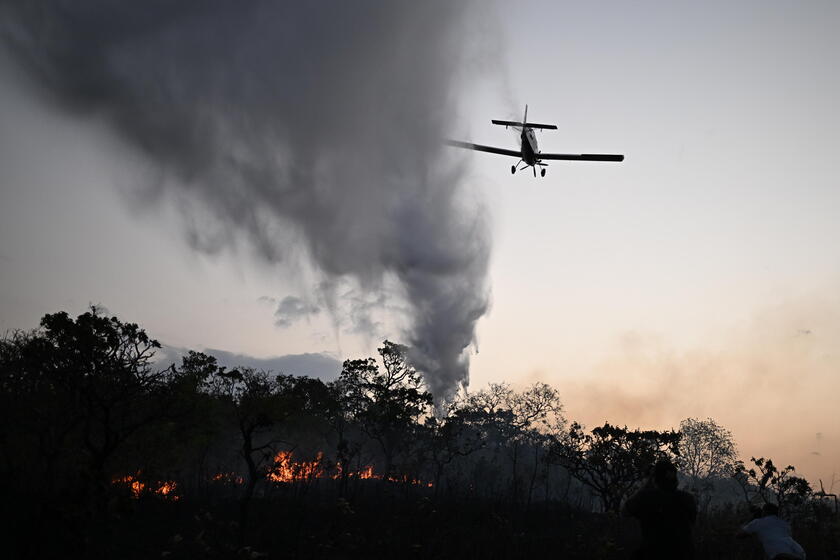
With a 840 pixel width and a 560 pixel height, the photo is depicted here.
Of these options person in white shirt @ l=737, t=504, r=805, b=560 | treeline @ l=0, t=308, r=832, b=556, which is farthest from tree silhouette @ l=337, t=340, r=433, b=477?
person in white shirt @ l=737, t=504, r=805, b=560

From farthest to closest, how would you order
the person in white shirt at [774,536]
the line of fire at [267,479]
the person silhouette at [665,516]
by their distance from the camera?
the line of fire at [267,479]
the person in white shirt at [774,536]
the person silhouette at [665,516]

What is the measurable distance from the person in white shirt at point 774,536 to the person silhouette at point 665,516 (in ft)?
11.1

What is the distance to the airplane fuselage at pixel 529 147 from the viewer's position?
1275 inches

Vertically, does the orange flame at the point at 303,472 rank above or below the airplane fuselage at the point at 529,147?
below

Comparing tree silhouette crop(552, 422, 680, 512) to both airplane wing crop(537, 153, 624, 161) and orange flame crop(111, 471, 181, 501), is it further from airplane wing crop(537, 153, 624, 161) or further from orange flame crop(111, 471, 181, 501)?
orange flame crop(111, 471, 181, 501)

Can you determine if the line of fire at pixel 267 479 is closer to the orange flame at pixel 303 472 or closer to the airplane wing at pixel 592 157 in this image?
the orange flame at pixel 303 472

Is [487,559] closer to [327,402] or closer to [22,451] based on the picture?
[22,451]

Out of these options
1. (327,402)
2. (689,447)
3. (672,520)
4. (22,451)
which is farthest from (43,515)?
(689,447)

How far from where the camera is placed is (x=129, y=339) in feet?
69.5

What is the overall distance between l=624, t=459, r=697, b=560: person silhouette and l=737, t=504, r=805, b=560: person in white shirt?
3381 millimetres

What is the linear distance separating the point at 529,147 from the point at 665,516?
28.9 metres

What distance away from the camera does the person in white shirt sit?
27.5ft

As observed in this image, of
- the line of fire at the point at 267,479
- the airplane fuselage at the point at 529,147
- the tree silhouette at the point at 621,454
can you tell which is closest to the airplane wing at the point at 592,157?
the airplane fuselage at the point at 529,147

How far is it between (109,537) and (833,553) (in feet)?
80.7
